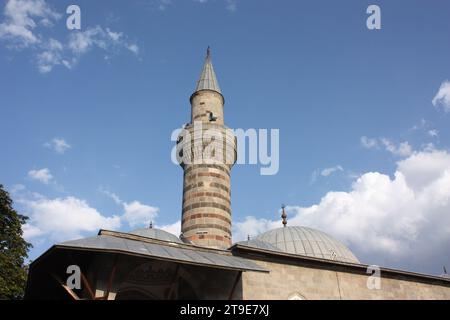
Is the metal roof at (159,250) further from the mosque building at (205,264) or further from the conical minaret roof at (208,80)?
the conical minaret roof at (208,80)

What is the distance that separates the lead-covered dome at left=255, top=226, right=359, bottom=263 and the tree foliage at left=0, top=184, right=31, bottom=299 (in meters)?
10.7

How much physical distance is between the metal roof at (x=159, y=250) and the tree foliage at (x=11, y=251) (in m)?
6.95

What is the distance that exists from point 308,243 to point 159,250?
39.6ft

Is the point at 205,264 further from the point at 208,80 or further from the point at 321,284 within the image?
the point at 208,80

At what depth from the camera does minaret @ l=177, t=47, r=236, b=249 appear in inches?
675

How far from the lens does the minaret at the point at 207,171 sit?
56.2ft

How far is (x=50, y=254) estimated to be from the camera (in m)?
10.4

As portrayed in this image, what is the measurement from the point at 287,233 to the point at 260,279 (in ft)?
32.6

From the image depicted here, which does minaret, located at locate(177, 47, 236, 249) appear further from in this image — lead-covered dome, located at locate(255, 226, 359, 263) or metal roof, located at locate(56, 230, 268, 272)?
lead-covered dome, located at locate(255, 226, 359, 263)

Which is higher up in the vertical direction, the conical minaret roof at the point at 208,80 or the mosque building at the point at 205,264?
the conical minaret roof at the point at 208,80

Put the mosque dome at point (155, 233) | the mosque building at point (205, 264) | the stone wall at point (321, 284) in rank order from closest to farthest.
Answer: the mosque building at point (205, 264) → the stone wall at point (321, 284) → the mosque dome at point (155, 233)

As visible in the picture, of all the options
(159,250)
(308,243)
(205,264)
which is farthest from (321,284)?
(308,243)

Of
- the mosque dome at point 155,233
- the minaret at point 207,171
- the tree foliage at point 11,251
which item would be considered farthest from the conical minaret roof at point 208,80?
the tree foliage at point 11,251

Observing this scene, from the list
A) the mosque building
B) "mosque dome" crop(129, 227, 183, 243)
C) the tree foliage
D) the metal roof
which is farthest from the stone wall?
the tree foliage
